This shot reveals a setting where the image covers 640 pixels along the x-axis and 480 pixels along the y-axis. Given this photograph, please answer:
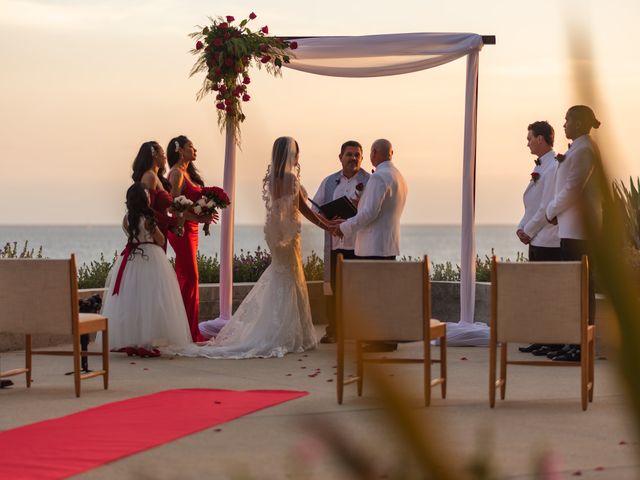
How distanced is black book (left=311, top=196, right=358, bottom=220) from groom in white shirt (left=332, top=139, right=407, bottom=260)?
0.82 feet

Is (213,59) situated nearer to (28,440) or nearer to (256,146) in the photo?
(28,440)

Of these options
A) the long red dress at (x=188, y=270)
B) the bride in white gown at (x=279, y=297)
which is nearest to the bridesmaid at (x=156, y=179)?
the long red dress at (x=188, y=270)

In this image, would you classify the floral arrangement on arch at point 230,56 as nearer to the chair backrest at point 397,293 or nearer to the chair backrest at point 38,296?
the chair backrest at point 38,296

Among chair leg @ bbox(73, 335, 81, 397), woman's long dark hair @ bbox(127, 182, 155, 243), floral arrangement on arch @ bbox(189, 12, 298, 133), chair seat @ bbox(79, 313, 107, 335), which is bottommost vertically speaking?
chair leg @ bbox(73, 335, 81, 397)

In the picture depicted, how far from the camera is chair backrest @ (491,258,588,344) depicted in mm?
6098

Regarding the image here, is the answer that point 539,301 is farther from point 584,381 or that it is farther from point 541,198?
point 541,198

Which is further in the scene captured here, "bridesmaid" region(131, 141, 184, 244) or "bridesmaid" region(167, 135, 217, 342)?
"bridesmaid" region(167, 135, 217, 342)

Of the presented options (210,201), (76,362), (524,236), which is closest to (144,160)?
(210,201)

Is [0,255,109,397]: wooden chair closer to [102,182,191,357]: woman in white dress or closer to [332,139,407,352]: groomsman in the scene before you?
[102,182,191,357]: woman in white dress

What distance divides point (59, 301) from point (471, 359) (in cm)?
357

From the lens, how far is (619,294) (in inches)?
15.1

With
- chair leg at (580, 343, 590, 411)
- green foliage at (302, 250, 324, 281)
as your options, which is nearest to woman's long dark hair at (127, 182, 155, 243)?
green foliage at (302, 250, 324, 281)

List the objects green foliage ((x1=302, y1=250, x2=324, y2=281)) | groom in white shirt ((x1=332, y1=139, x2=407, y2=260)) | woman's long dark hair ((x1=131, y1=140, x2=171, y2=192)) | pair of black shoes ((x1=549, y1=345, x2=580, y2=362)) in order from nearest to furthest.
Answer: pair of black shoes ((x1=549, y1=345, x2=580, y2=362)) < woman's long dark hair ((x1=131, y1=140, x2=171, y2=192)) < groom in white shirt ((x1=332, y1=139, x2=407, y2=260)) < green foliage ((x1=302, y1=250, x2=324, y2=281))

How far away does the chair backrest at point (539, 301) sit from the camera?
6098mm
